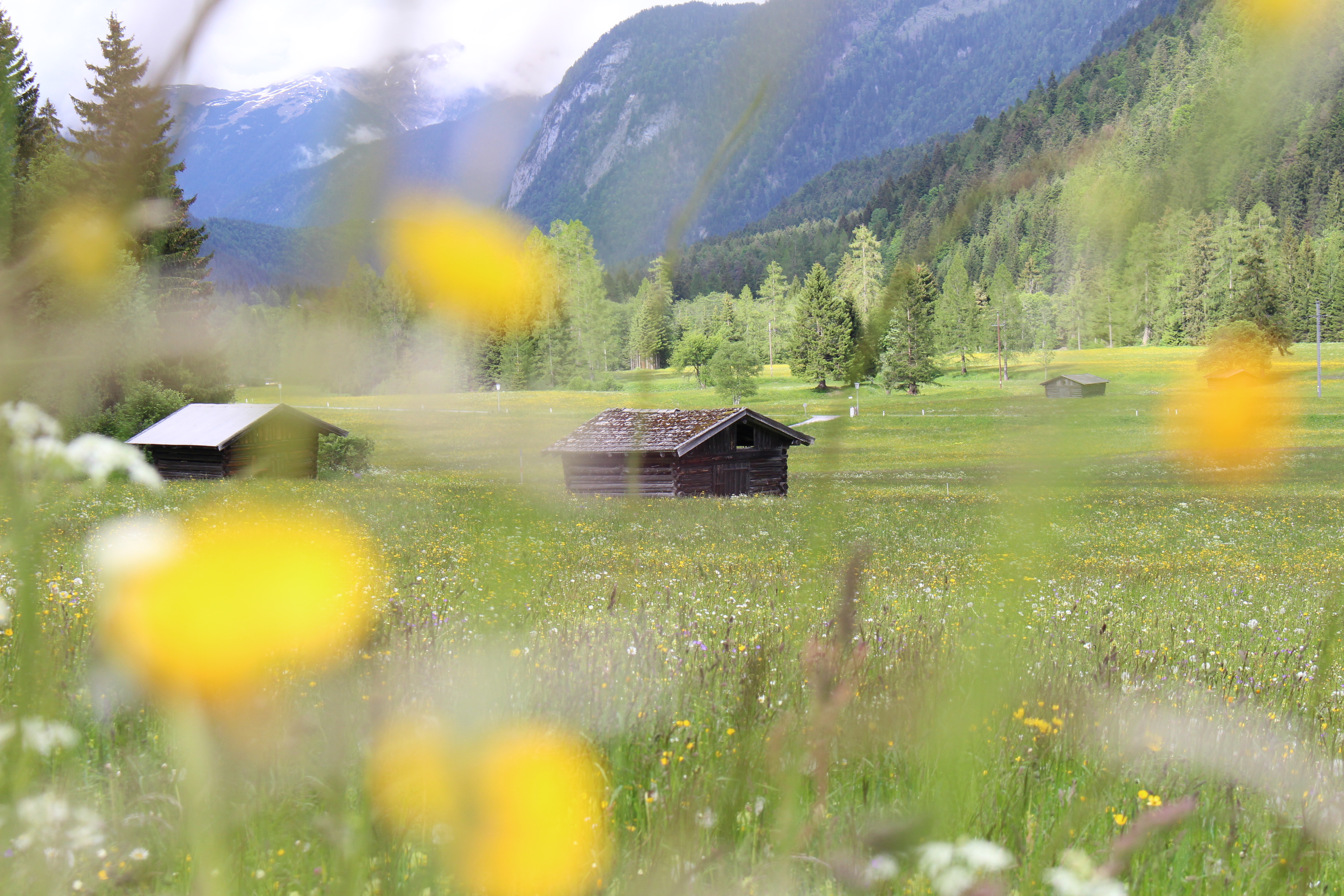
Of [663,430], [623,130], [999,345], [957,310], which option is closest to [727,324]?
[999,345]

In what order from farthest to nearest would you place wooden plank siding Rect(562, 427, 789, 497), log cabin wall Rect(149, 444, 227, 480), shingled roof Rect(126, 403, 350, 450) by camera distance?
wooden plank siding Rect(562, 427, 789, 497)
log cabin wall Rect(149, 444, 227, 480)
shingled roof Rect(126, 403, 350, 450)

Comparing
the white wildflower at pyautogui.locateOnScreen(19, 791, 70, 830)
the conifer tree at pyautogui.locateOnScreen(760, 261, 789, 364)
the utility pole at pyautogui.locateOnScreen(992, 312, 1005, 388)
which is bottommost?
the white wildflower at pyautogui.locateOnScreen(19, 791, 70, 830)

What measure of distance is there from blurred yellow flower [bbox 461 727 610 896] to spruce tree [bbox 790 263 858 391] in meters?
0.89

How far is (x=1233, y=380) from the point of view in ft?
5.34

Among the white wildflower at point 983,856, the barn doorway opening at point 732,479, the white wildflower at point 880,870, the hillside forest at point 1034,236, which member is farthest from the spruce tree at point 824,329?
the barn doorway opening at point 732,479

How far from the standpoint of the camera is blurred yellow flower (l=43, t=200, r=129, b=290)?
850mm

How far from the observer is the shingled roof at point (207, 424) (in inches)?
620

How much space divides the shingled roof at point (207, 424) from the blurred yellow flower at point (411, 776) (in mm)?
13437

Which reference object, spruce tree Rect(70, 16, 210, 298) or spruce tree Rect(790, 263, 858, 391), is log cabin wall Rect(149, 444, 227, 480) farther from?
spruce tree Rect(70, 16, 210, 298)

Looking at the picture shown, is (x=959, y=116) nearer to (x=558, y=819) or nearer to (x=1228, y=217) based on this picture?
(x=1228, y=217)

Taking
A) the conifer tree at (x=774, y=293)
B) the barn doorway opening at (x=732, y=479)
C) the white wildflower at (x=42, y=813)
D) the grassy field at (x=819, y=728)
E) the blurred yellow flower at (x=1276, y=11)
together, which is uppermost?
the blurred yellow flower at (x=1276, y=11)

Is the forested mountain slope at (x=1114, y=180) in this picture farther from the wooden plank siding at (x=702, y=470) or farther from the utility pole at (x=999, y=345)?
the wooden plank siding at (x=702, y=470)

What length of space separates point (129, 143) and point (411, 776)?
1509 mm

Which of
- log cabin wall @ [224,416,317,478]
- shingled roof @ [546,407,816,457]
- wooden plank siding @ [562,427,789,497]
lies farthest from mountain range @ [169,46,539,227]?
wooden plank siding @ [562,427,789,497]
